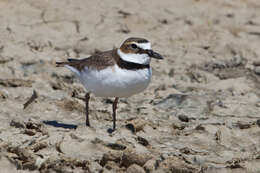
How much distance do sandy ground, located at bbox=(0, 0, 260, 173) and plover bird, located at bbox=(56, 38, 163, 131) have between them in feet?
1.46

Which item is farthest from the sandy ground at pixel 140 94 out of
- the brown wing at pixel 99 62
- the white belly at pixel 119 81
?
the brown wing at pixel 99 62

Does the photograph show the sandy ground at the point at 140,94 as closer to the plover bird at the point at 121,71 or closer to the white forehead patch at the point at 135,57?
the plover bird at the point at 121,71

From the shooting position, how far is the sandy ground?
4750 millimetres

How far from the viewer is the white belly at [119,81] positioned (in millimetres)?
5203

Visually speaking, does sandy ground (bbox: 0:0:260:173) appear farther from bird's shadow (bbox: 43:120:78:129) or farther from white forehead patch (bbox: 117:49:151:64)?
white forehead patch (bbox: 117:49:151:64)

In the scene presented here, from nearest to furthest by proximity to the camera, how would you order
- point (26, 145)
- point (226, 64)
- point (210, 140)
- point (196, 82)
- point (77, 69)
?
point (26, 145) → point (210, 140) → point (77, 69) → point (196, 82) → point (226, 64)

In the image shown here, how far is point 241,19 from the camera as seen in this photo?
31.9 feet

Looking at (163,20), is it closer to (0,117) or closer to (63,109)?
(63,109)

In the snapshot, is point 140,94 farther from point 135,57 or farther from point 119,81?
point 119,81

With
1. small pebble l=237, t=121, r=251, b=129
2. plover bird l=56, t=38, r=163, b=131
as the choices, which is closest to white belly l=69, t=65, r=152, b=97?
plover bird l=56, t=38, r=163, b=131

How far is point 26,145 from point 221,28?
539cm

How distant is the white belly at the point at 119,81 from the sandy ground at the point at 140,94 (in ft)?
1.41

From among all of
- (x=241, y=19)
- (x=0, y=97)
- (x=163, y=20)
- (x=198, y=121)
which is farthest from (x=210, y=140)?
(x=241, y=19)

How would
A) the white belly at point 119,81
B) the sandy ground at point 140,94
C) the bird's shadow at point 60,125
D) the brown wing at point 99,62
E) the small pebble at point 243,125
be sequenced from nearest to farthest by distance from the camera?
the sandy ground at point 140,94
the white belly at point 119,81
the brown wing at point 99,62
the bird's shadow at point 60,125
the small pebble at point 243,125
